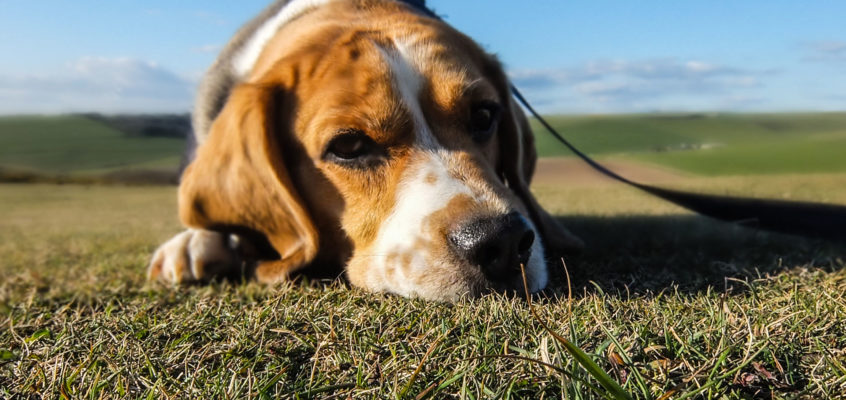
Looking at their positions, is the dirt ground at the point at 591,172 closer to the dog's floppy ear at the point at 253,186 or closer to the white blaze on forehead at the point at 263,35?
the white blaze on forehead at the point at 263,35

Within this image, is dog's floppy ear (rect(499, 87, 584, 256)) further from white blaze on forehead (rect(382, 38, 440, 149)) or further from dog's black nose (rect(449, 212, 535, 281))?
dog's black nose (rect(449, 212, 535, 281))

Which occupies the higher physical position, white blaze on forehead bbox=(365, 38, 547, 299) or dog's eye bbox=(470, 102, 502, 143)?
dog's eye bbox=(470, 102, 502, 143)

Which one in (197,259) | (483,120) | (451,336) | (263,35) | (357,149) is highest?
(263,35)

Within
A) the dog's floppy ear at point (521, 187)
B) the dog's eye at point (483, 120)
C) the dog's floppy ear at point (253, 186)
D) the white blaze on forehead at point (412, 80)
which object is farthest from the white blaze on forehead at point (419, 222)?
the dog's floppy ear at point (521, 187)

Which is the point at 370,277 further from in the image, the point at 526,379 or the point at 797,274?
the point at 797,274

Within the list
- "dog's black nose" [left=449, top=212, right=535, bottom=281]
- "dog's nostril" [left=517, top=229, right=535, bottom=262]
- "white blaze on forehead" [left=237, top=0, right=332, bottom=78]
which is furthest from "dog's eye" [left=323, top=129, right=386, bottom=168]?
"white blaze on forehead" [left=237, top=0, right=332, bottom=78]

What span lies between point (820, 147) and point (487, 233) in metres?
3.97

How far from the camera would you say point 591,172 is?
4.61m

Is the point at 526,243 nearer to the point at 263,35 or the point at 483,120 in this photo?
the point at 483,120

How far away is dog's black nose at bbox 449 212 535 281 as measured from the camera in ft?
7.33

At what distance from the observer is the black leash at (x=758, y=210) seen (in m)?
3.64

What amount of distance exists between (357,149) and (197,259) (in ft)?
3.47

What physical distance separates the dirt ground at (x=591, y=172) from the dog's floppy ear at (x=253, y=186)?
2.07 m

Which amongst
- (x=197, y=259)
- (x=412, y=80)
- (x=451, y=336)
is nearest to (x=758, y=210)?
(x=412, y=80)
